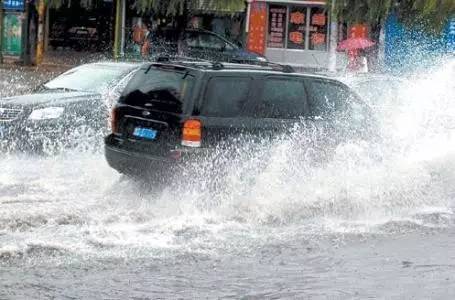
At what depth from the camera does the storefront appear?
33406 mm

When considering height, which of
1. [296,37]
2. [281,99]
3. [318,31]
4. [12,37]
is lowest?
[281,99]

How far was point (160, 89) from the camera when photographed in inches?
366

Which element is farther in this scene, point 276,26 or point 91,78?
point 276,26

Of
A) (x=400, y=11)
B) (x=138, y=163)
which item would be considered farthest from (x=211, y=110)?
(x=400, y=11)

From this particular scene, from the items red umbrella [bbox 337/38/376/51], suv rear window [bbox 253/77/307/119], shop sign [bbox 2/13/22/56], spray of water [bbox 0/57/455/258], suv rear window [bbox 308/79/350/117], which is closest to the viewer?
spray of water [bbox 0/57/455/258]

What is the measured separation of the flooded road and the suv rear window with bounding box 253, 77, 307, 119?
1.33 feet

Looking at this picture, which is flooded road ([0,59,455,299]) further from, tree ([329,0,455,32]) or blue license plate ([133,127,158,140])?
tree ([329,0,455,32])

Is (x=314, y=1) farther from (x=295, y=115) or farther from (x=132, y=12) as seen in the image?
(x=295, y=115)

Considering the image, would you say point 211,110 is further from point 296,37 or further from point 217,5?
point 296,37

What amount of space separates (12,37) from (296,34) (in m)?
11.0

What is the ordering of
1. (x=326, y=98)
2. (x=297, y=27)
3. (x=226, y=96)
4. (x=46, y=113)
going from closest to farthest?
(x=226, y=96)
(x=326, y=98)
(x=46, y=113)
(x=297, y=27)

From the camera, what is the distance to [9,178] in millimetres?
10867

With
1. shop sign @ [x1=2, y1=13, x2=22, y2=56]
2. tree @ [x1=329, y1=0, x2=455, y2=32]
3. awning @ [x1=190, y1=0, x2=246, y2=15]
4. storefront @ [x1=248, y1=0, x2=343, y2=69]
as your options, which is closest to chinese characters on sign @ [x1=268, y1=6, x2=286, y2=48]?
storefront @ [x1=248, y1=0, x2=343, y2=69]

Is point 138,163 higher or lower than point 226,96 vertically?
lower
